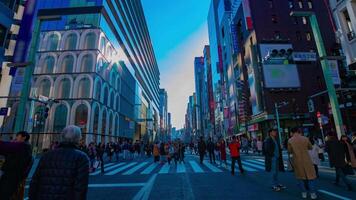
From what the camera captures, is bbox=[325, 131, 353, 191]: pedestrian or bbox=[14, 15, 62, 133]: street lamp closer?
bbox=[325, 131, 353, 191]: pedestrian

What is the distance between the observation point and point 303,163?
5488mm

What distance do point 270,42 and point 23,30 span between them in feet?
124

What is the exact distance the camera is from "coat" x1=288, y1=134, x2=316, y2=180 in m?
5.39

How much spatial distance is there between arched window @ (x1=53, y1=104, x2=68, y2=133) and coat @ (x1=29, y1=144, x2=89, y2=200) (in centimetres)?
3144

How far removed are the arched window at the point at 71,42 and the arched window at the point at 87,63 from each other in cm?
279

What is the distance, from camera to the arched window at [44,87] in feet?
104

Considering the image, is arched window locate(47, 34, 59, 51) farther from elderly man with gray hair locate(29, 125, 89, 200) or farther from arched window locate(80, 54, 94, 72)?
elderly man with gray hair locate(29, 125, 89, 200)

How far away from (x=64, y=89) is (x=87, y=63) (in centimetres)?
520

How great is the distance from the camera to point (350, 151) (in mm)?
7484

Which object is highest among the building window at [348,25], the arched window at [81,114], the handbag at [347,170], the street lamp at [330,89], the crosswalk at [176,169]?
the building window at [348,25]

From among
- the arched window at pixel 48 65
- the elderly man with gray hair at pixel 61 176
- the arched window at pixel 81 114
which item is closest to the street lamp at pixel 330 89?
the elderly man with gray hair at pixel 61 176

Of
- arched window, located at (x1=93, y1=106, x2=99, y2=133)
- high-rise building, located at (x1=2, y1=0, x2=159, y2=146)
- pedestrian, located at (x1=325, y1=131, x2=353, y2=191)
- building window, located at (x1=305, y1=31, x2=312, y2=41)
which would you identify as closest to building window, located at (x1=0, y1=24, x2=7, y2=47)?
high-rise building, located at (x1=2, y1=0, x2=159, y2=146)

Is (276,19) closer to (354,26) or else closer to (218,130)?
(354,26)

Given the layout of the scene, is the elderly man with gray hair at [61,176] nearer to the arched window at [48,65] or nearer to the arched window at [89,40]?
the arched window at [89,40]
